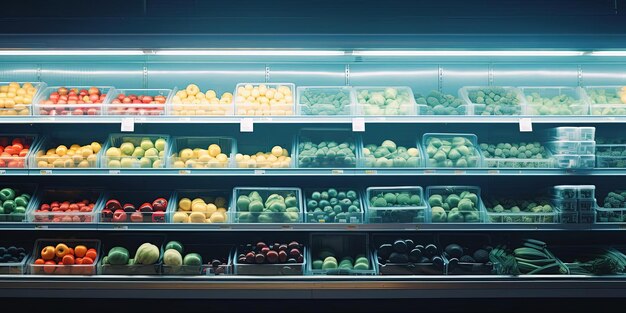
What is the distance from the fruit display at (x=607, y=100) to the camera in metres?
4.63

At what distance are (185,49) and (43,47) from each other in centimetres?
99

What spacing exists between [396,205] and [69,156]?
98.5 inches

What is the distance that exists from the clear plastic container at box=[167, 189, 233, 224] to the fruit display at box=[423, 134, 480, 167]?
158 centimetres

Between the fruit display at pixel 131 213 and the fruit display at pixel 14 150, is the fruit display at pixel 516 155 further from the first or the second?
the fruit display at pixel 14 150

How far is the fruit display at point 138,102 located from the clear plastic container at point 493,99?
2382 mm

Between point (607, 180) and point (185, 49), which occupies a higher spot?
point (185, 49)

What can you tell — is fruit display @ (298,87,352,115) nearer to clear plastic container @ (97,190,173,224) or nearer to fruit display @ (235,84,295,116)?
fruit display @ (235,84,295,116)

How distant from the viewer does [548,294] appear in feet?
13.9

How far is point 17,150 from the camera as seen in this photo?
187 inches

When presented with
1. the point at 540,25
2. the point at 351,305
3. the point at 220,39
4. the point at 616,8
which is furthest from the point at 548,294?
the point at 220,39

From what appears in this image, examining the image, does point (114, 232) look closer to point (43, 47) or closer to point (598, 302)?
point (43, 47)

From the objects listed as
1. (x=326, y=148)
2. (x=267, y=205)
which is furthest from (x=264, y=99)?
(x=267, y=205)

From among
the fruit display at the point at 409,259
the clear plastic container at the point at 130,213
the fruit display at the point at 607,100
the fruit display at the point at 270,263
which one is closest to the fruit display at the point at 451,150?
the fruit display at the point at 409,259

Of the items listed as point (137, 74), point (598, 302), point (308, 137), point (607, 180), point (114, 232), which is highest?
point (137, 74)
